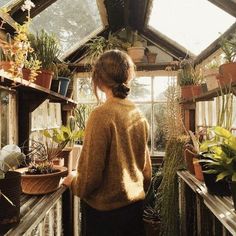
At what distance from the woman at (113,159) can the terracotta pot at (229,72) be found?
0.59m

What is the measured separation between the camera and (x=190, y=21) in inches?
115

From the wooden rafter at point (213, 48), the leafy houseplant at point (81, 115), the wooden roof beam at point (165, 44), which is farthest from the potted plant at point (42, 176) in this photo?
the wooden roof beam at point (165, 44)

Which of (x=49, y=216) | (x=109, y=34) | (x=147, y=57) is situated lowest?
(x=49, y=216)

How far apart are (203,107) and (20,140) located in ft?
7.36

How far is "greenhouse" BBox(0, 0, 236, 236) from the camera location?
1416 mm

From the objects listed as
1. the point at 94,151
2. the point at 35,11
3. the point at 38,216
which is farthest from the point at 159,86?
the point at 38,216

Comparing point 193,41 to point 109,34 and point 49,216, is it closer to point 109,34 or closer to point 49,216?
point 109,34

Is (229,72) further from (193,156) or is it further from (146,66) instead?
(146,66)

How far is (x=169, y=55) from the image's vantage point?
3977mm

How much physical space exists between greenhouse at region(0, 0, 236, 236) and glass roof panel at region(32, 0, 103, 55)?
1cm

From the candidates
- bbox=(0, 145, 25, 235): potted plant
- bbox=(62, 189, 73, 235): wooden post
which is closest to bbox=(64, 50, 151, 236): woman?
bbox=(0, 145, 25, 235): potted plant

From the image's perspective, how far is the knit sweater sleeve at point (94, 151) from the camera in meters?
1.37

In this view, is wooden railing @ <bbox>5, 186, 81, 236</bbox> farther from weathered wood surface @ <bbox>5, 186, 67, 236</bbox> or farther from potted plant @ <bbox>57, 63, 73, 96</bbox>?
potted plant @ <bbox>57, 63, 73, 96</bbox>

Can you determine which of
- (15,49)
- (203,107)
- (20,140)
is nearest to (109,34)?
(203,107)
